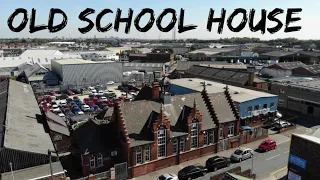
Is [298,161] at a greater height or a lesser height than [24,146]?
lesser

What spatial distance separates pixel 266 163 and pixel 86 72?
6634 centimetres

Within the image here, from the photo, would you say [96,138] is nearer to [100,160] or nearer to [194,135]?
[100,160]

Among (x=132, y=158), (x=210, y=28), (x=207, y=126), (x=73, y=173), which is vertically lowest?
(x=73, y=173)

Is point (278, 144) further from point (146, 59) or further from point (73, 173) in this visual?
point (146, 59)

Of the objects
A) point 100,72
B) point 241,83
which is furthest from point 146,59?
point 241,83

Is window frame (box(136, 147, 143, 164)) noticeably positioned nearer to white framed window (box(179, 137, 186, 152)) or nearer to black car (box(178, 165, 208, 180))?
black car (box(178, 165, 208, 180))

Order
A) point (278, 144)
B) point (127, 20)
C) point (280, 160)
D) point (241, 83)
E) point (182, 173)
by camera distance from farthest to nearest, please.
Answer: point (241, 83)
point (278, 144)
point (280, 160)
point (182, 173)
point (127, 20)

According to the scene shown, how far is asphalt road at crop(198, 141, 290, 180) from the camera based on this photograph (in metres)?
32.1

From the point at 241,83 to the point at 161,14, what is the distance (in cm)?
5362

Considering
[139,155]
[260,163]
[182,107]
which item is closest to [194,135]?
[182,107]

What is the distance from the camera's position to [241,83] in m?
68.0

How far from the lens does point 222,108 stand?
1583 inches

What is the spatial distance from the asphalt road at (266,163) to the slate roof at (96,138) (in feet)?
38.0

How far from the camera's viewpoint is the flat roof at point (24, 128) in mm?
26848
